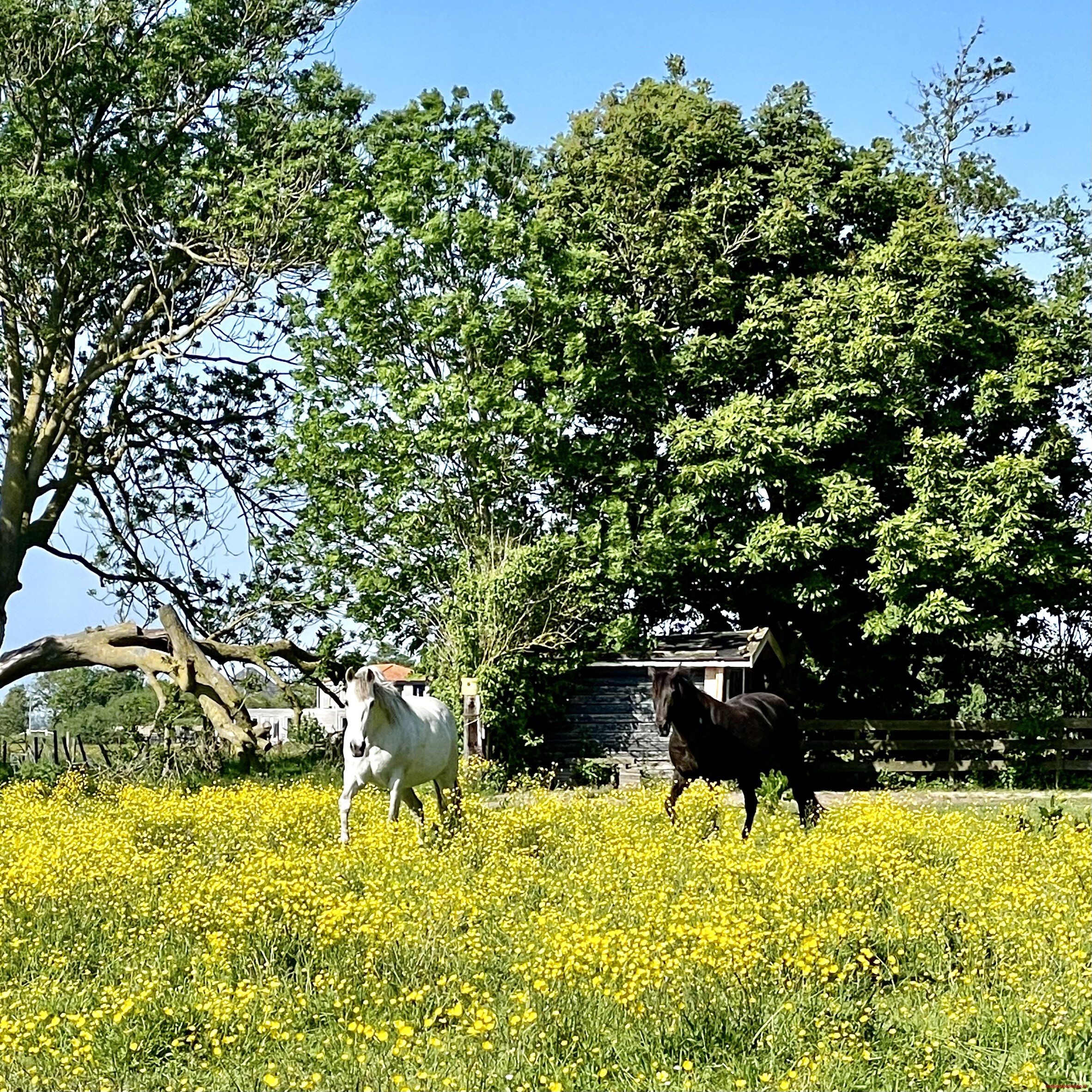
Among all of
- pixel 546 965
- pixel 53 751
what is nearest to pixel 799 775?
pixel 546 965

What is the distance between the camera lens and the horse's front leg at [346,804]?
1398 cm

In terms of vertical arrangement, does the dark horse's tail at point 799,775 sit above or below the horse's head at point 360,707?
below

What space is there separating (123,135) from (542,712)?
589 inches

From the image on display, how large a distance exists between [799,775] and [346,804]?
6494 millimetres

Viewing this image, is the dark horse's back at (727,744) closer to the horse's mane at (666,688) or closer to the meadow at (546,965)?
the horse's mane at (666,688)

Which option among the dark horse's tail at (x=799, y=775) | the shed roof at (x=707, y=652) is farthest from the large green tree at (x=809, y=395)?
the dark horse's tail at (x=799, y=775)

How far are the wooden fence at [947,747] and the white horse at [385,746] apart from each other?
60.7 ft

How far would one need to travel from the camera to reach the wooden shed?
31.1 metres

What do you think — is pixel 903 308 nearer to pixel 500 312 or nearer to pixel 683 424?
A: pixel 683 424

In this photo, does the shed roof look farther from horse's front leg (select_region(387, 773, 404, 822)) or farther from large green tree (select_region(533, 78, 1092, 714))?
horse's front leg (select_region(387, 773, 404, 822))

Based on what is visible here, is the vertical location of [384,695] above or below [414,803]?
above

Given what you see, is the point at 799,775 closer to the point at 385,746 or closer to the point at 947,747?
the point at 385,746

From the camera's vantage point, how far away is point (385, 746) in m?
14.9

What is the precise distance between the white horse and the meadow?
143cm
